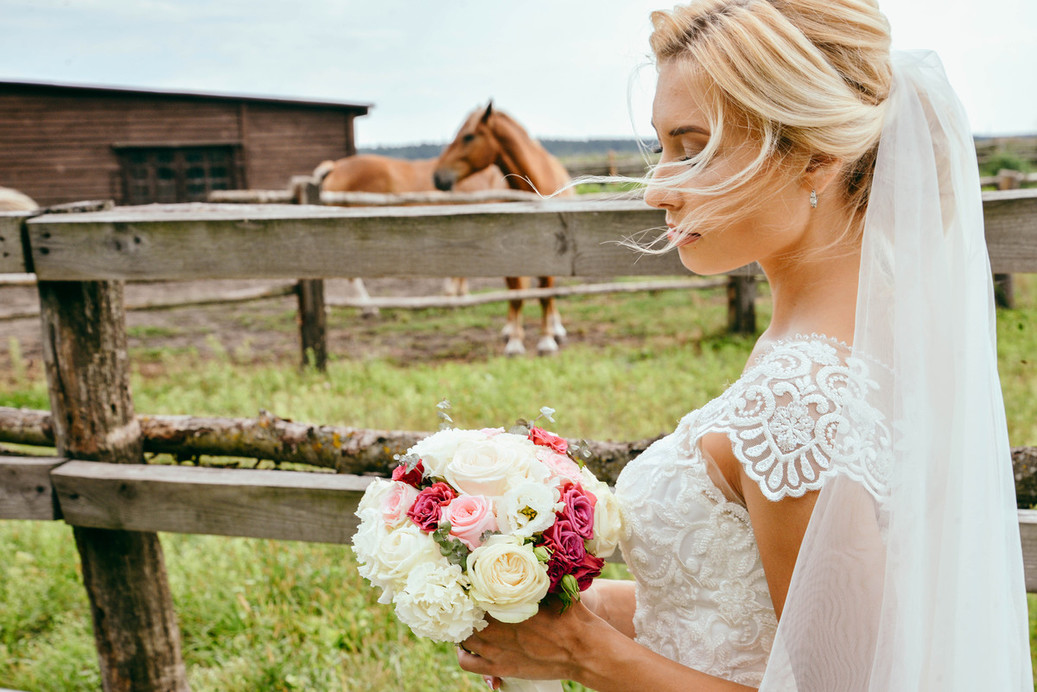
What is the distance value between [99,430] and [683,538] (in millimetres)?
2193

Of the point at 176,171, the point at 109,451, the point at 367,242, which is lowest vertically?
the point at 109,451

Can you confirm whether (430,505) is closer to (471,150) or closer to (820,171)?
(820,171)

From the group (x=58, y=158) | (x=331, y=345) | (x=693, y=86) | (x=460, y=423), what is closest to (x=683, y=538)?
(x=693, y=86)

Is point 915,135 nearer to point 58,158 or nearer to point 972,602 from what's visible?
point 972,602

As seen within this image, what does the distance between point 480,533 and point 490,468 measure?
11 cm

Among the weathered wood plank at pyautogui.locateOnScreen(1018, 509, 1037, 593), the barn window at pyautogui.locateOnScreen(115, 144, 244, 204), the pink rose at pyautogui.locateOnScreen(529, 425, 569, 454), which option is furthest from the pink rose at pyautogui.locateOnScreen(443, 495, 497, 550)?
the barn window at pyautogui.locateOnScreen(115, 144, 244, 204)

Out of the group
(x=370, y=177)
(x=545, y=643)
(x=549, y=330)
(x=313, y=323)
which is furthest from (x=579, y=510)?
(x=370, y=177)

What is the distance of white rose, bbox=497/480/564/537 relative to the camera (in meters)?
1.29

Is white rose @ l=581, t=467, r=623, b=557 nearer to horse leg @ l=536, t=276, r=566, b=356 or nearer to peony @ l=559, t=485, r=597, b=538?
peony @ l=559, t=485, r=597, b=538

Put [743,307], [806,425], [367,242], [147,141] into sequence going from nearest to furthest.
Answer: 1. [806,425]
2. [367,242]
3. [743,307]
4. [147,141]

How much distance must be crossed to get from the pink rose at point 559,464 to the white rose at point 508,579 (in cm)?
19

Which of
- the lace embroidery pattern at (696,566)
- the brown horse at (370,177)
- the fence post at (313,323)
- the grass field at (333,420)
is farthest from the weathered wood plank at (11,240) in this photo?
the brown horse at (370,177)

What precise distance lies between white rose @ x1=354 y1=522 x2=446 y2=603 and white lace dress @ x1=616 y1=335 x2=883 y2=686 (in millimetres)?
412

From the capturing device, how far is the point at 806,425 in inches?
47.4
